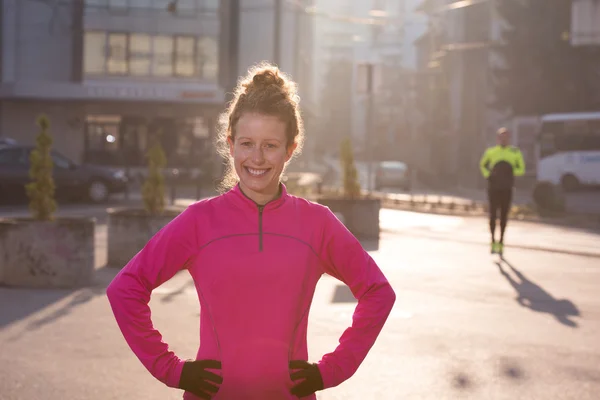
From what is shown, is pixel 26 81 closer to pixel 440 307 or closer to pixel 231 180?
pixel 440 307

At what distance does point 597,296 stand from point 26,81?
44.7m

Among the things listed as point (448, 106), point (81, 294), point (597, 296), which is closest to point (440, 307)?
point (597, 296)

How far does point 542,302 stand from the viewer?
10953 mm

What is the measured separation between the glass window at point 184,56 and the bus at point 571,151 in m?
17.1

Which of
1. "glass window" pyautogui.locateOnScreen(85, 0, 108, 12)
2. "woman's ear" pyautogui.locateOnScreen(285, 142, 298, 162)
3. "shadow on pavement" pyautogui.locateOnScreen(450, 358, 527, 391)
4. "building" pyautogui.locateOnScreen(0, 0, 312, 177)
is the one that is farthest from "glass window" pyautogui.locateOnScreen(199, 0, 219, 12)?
"woman's ear" pyautogui.locateOnScreen(285, 142, 298, 162)

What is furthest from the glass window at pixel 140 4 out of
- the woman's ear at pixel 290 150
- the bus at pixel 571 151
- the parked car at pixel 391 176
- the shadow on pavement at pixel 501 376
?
the woman's ear at pixel 290 150

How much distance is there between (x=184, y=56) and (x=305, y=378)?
52.2m

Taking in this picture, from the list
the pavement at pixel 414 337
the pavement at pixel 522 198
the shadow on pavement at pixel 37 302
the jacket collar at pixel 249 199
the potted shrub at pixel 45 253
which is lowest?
the pavement at pixel 522 198

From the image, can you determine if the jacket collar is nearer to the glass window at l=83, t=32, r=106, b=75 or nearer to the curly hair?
the curly hair

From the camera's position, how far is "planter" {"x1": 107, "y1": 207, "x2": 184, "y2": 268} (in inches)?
557

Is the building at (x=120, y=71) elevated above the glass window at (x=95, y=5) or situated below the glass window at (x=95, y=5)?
below

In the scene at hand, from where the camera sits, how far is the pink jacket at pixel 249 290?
10.5 feet

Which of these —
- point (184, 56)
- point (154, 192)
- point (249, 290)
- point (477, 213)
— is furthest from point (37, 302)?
point (184, 56)

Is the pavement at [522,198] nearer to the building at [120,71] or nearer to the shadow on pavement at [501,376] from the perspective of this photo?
the building at [120,71]
